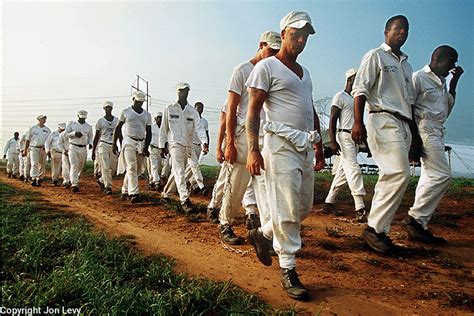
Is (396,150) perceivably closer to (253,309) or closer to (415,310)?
(415,310)

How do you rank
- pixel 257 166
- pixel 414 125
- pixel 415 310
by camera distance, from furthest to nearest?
pixel 414 125
pixel 257 166
pixel 415 310

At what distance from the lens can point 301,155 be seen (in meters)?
3.17

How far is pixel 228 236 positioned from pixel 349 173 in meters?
2.47

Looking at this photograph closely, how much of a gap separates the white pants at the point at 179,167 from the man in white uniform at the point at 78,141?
4.62 m

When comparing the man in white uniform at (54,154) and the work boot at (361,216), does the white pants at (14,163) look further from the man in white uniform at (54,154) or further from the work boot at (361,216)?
the work boot at (361,216)

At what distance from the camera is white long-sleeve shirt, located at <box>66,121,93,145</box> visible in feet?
36.2

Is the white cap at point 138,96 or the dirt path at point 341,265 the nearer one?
the dirt path at point 341,265

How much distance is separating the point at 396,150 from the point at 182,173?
4.04m

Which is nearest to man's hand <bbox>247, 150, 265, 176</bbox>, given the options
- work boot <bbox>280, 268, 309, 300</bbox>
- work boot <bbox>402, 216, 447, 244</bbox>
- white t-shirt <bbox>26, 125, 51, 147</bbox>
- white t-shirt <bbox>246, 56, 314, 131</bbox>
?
white t-shirt <bbox>246, 56, 314, 131</bbox>

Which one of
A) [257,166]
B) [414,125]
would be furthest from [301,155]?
[414,125]

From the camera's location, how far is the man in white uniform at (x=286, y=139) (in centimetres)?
307

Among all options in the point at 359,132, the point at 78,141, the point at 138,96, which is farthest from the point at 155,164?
the point at 359,132

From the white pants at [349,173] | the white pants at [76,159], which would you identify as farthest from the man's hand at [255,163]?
the white pants at [76,159]

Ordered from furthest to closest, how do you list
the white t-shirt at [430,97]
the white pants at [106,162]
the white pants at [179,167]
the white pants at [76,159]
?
the white pants at [76,159] < the white pants at [106,162] < the white pants at [179,167] < the white t-shirt at [430,97]
